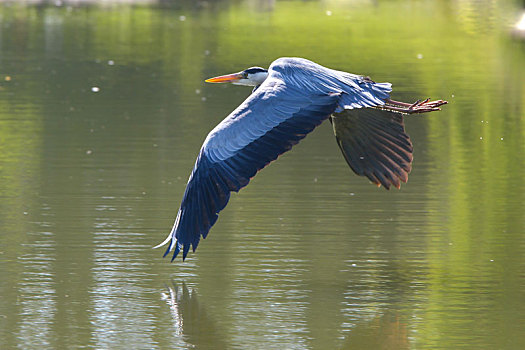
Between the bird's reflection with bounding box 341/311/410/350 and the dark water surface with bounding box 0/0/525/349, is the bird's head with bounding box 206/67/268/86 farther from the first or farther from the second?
the bird's reflection with bounding box 341/311/410/350

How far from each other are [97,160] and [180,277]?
4.79 metres

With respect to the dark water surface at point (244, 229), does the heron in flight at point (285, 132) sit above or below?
above

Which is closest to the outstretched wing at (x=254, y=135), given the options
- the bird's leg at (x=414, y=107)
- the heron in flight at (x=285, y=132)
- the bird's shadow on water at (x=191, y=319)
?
the heron in flight at (x=285, y=132)

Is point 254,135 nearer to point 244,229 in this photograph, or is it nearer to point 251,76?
point 251,76

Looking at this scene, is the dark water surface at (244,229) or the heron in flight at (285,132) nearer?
the dark water surface at (244,229)

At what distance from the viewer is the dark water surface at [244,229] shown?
665cm

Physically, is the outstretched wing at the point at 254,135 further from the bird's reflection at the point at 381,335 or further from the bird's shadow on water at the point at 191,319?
the bird's reflection at the point at 381,335

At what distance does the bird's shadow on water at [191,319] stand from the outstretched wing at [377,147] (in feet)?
6.25

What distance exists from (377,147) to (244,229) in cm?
123

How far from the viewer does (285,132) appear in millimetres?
7297

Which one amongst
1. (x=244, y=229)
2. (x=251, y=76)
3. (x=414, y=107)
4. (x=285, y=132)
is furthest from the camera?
(x=244, y=229)

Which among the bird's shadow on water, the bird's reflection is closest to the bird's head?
the bird's shadow on water

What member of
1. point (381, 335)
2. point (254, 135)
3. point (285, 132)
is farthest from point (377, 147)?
point (381, 335)

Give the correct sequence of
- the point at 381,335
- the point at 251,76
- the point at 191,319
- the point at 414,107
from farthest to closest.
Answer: the point at 251,76, the point at 414,107, the point at 191,319, the point at 381,335
